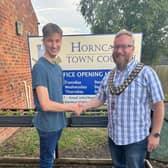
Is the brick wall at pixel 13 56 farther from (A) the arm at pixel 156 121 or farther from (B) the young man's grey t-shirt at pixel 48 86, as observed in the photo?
(A) the arm at pixel 156 121

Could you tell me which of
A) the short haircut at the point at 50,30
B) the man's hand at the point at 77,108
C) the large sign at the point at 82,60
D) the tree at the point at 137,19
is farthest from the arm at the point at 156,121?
the tree at the point at 137,19

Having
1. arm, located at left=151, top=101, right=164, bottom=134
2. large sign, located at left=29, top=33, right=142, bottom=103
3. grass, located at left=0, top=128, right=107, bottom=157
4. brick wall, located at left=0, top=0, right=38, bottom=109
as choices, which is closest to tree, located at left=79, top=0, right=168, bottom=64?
brick wall, located at left=0, top=0, right=38, bottom=109

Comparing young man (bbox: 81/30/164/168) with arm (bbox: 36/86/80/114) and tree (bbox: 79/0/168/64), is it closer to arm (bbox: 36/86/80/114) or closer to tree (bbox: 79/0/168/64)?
arm (bbox: 36/86/80/114)

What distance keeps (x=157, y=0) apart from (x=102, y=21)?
3.63 metres

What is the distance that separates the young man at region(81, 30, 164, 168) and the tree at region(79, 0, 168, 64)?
45.3 feet

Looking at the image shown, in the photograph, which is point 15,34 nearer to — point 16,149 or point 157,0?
point 16,149

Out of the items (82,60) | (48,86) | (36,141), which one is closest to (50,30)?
(48,86)

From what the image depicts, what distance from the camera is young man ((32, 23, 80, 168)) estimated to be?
1.92 m

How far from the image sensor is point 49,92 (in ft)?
6.57

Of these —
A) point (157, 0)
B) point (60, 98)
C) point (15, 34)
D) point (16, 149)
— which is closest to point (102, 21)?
point (157, 0)

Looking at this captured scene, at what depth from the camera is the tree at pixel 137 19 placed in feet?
50.1

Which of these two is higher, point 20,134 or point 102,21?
point 102,21

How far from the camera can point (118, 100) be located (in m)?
1.95

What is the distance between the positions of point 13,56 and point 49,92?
303 cm
